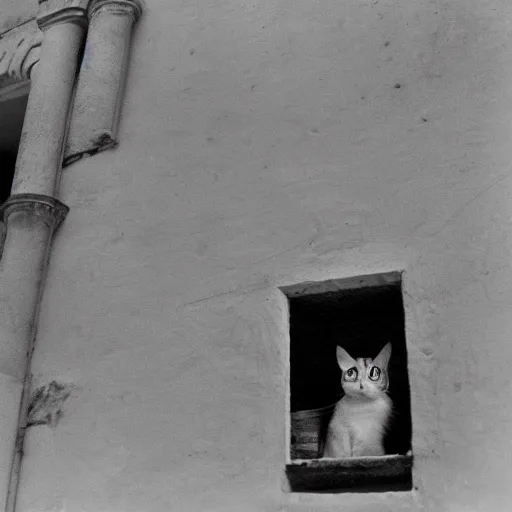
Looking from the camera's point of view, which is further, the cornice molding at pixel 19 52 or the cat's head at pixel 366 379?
the cornice molding at pixel 19 52

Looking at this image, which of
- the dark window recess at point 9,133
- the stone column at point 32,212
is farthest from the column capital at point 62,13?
the dark window recess at point 9,133

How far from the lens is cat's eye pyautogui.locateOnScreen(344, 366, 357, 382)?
348 cm

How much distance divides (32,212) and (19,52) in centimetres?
121

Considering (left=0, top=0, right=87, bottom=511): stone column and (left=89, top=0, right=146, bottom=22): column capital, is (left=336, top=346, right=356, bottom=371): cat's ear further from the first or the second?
(left=89, top=0, right=146, bottom=22): column capital

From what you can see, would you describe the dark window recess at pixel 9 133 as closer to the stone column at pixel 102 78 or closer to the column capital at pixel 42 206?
the stone column at pixel 102 78

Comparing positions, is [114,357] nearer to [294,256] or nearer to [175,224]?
[175,224]

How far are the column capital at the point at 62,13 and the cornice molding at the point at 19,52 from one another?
0.41 feet

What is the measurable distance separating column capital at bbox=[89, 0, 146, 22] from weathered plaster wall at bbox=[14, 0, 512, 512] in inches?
15.7

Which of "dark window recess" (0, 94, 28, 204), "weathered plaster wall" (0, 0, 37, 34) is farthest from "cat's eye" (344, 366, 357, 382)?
"weathered plaster wall" (0, 0, 37, 34)

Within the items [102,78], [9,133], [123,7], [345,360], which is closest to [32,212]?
[102,78]

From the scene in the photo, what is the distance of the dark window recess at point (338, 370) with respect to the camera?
329 cm

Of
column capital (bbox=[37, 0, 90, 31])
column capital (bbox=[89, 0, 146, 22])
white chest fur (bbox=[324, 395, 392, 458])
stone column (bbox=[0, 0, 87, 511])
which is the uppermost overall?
column capital (bbox=[37, 0, 90, 31])

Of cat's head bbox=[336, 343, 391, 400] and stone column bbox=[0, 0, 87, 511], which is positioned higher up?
stone column bbox=[0, 0, 87, 511]

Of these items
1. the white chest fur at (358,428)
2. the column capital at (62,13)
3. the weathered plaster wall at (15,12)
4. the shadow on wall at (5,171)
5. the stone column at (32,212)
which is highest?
the weathered plaster wall at (15,12)
